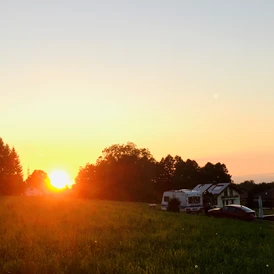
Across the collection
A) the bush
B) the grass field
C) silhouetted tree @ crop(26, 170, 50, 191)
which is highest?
silhouetted tree @ crop(26, 170, 50, 191)

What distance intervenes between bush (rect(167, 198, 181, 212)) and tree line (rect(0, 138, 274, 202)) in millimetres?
47887

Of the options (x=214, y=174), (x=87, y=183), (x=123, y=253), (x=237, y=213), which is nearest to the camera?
(x=123, y=253)

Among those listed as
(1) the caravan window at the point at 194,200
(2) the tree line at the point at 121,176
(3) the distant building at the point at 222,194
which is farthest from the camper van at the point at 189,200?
(2) the tree line at the point at 121,176

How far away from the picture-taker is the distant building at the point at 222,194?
8406 cm

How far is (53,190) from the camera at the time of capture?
167 m

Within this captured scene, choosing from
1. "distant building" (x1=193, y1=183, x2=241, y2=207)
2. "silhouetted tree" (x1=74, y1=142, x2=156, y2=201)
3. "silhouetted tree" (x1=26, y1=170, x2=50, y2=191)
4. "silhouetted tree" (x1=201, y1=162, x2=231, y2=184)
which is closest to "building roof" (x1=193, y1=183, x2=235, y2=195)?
"distant building" (x1=193, y1=183, x2=241, y2=207)

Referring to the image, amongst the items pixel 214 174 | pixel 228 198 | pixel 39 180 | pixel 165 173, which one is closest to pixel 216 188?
pixel 228 198

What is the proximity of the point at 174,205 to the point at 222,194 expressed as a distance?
42720 millimetres

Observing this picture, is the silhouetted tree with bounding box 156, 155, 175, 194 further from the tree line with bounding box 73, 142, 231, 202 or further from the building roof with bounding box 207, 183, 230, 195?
the building roof with bounding box 207, 183, 230, 195

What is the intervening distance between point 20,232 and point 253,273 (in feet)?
32.8

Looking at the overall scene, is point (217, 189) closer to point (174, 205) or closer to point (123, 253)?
point (174, 205)

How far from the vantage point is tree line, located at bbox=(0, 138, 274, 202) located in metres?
87.4

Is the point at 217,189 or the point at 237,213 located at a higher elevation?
the point at 217,189

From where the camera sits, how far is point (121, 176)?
98.6m
